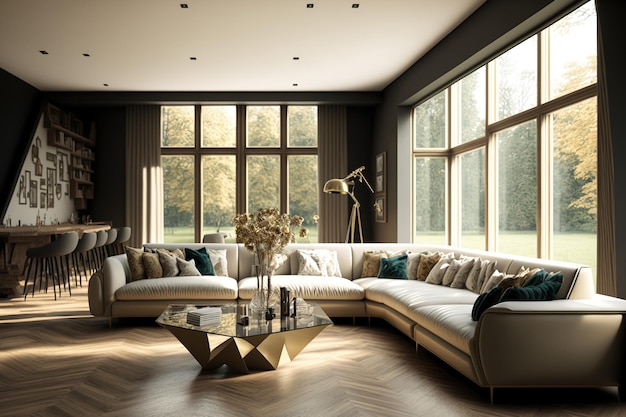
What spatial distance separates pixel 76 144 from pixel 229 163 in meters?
2.86

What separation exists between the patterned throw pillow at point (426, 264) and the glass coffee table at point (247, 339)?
6.67 ft

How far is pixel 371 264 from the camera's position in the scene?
6.23m

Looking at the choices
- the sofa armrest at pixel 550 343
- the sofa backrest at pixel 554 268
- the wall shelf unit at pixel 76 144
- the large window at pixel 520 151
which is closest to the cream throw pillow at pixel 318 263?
the sofa backrest at pixel 554 268

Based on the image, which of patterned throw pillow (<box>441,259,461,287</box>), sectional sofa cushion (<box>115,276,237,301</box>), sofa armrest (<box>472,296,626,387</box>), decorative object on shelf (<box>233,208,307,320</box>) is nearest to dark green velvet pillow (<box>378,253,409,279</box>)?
patterned throw pillow (<box>441,259,461,287</box>)

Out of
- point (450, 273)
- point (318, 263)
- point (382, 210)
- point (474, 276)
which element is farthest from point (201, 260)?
point (382, 210)

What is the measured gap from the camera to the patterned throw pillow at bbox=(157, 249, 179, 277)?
578 cm

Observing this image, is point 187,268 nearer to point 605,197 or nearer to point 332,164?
point 605,197

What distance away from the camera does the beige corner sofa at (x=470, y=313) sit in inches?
128

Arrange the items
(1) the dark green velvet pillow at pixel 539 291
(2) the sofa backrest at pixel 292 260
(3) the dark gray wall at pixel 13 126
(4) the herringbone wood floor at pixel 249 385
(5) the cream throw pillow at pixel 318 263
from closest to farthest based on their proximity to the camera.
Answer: (4) the herringbone wood floor at pixel 249 385
(1) the dark green velvet pillow at pixel 539 291
(5) the cream throw pillow at pixel 318 263
(2) the sofa backrest at pixel 292 260
(3) the dark gray wall at pixel 13 126

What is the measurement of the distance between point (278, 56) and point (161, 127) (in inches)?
144

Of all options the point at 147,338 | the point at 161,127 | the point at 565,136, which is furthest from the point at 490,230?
the point at 161,127

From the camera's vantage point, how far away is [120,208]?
415 inches

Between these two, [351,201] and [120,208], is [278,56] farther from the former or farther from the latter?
[120,208]

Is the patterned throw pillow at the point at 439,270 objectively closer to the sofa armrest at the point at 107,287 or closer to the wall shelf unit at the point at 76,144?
the sofa armrest at the point at 107,287
